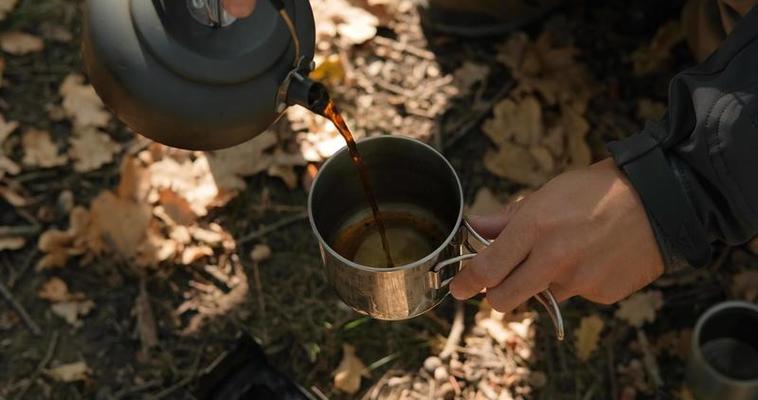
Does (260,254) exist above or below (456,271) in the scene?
below

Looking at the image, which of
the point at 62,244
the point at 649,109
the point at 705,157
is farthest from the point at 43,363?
the point at 649,109

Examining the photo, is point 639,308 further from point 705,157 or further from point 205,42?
point 205,42

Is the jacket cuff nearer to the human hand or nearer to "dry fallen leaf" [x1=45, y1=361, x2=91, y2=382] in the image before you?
the human hand

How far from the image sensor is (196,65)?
1.61m

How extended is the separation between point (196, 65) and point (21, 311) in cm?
95

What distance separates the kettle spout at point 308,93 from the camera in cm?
161

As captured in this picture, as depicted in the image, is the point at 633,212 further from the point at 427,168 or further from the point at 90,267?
the point at 90,267

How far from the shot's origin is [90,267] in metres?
2.21

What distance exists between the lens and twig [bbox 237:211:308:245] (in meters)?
2.27

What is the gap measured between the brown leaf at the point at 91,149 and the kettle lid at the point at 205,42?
0.82 m

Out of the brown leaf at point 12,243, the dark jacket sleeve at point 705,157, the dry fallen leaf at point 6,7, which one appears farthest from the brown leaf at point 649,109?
the dry fallen leaf at point 6,7

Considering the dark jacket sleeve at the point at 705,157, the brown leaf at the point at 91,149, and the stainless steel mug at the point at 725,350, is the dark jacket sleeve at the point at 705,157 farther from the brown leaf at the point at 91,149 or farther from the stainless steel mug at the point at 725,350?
the brown leaf at the point at 91,149

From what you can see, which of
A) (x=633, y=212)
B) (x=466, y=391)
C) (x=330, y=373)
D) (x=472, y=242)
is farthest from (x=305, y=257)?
(x=633, y=212)

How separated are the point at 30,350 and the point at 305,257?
710 mm
